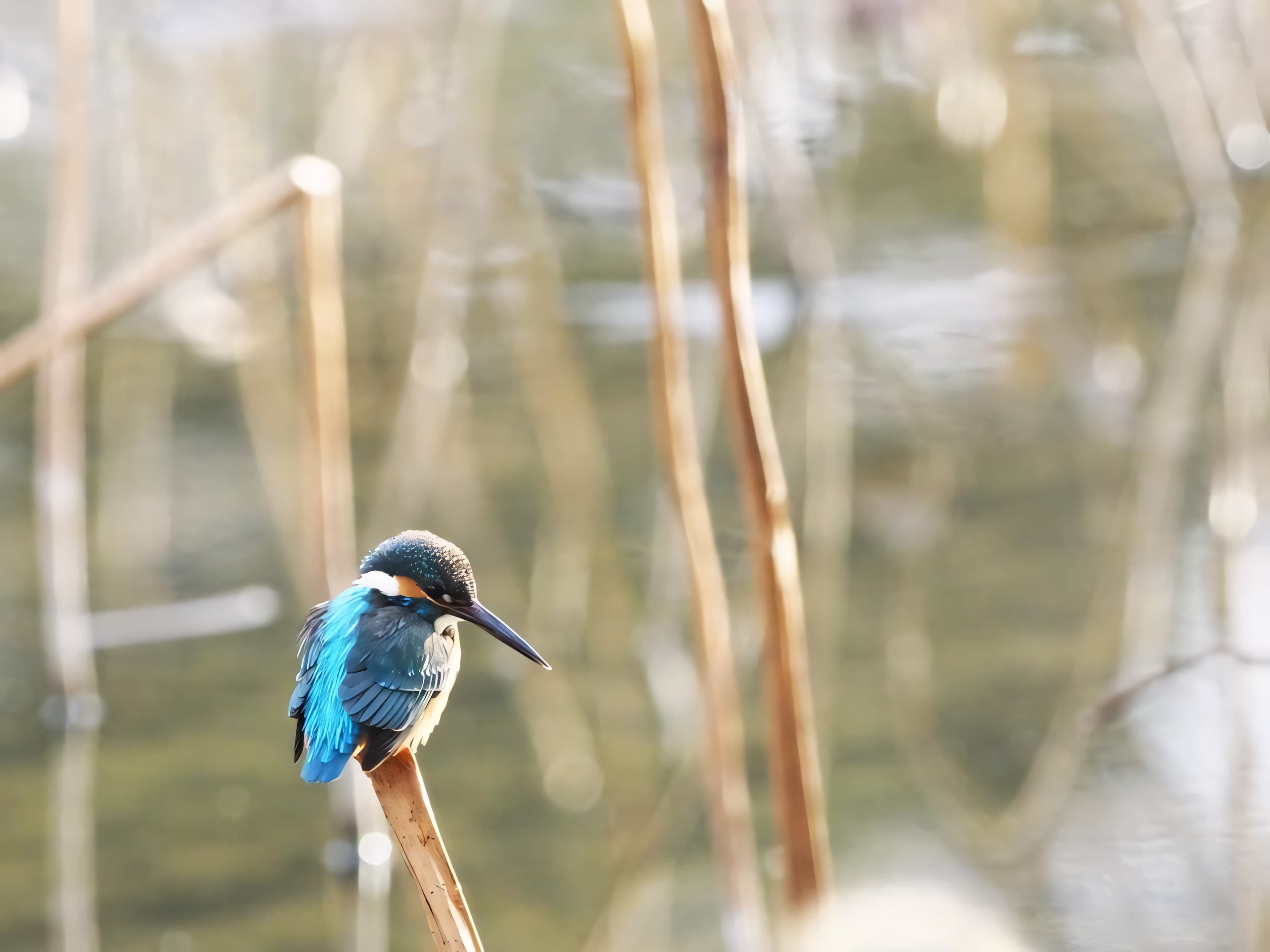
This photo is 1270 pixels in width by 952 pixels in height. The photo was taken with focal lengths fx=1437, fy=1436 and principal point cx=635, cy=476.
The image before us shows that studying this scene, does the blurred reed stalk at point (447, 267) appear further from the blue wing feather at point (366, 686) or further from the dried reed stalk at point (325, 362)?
the blue wing feather at point (366, 686)

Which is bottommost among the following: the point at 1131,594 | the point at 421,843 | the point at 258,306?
the point at 421,843

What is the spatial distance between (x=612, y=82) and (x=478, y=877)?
253 cm

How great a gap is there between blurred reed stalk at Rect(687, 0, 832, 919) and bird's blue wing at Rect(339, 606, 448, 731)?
0.40 meters

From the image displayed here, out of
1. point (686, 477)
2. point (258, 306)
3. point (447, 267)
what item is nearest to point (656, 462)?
point (447, 267)

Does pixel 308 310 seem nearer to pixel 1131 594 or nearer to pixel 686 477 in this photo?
pixel 686 477

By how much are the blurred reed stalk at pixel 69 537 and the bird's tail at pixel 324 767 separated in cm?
93

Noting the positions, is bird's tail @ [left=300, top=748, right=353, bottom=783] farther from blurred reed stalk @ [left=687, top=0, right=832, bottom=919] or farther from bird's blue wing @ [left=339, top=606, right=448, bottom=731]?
blurred reed stalk @ [left=687, top=0, right=832, bottom=919]


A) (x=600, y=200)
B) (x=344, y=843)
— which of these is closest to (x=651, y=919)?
(x=344, y=843)

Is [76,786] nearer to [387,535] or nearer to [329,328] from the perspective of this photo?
[387,535]

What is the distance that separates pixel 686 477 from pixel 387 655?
49cm

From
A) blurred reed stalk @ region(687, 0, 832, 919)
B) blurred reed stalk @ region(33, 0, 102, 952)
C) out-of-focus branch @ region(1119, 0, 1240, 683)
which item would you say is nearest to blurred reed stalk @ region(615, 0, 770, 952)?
blurred reed stalk @ region(687, 0, 832, 919)

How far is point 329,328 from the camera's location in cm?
120

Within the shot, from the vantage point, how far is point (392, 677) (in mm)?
432

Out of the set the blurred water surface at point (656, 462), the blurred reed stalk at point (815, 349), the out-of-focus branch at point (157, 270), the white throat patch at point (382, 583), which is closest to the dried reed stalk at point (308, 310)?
the out-of-focus branch at point (157, 270)
